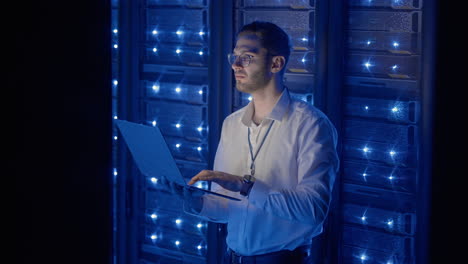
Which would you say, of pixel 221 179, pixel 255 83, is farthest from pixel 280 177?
pixel 255 83

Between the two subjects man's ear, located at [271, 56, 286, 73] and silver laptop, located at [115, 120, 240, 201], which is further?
man's ear, located at [271, 56, 286, 73]

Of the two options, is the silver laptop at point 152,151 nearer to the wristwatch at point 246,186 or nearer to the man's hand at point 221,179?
the man's hand at point 221,179

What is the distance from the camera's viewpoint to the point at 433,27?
87.1 inches

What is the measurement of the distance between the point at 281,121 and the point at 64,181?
1455 millimetres

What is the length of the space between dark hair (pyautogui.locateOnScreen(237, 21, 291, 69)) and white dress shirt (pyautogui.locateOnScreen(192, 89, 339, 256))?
0.64 feet

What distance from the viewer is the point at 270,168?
210cm

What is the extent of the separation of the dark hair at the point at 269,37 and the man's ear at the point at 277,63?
0.02m

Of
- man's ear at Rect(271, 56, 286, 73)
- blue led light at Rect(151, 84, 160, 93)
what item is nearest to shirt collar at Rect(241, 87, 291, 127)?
man's ear at Rect(271, 56, 286, 73)

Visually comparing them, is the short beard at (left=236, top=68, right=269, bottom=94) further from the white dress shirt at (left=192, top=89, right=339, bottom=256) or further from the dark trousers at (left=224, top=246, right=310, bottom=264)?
the dark trousers at (left=224, top=246, right=310, bottom=264)

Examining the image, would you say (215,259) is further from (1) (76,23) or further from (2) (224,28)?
(1) (76,23)

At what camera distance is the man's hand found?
1.93m

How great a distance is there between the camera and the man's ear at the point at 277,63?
2131 millimetres

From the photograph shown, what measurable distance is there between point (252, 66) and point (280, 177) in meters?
0.47

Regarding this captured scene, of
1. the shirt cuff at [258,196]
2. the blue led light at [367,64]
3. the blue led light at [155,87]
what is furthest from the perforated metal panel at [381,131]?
the blue led light at [155,87]
